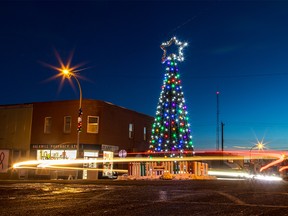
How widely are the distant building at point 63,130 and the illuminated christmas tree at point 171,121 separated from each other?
7321 mm

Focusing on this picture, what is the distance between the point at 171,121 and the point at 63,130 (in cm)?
1169

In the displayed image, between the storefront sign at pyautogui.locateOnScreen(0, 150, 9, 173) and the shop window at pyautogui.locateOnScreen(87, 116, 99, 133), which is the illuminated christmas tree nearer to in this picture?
the shop window at pyautogui.locateOnScreen(87, 116, 99, 133)

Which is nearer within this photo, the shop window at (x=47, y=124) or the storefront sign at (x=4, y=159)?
the shop window at (x=47, y=124)

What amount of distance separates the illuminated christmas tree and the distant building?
7.32 m

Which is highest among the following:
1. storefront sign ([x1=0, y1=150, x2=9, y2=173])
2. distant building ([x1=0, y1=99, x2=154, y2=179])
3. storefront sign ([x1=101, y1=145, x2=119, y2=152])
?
distant building ([x1=0, y1=99, x2=154, y2=179])

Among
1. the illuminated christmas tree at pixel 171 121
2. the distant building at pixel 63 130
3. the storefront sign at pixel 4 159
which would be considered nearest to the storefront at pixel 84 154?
the distant building at pixel 63 130

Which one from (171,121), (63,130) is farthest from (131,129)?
(171,121)

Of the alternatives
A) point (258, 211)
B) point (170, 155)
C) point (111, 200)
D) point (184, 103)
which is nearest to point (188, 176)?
point (170, 155)

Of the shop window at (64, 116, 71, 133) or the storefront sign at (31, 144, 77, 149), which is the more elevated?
the shop window at (64, 116, 71, 133)

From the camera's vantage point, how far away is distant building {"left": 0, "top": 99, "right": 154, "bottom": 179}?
39.7m

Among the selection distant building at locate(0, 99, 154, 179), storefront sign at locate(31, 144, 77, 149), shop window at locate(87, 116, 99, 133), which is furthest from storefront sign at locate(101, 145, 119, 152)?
storefront sign at locate(31, 144, 77, 149)

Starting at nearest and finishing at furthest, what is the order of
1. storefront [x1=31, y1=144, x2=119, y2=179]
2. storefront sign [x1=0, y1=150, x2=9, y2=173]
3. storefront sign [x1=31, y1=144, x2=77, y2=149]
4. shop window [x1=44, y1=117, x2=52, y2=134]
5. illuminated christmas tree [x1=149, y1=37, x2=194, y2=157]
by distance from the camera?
illuminated christmas tree [x1=149, y1=37, x2=194, y2=157] → storefront [x1=31, y1=144, x2=119, y2=179] → storefront sign [x1=31, y1=144, x2=77, y2=149] → shop window [x1=44, y1=117, x2=52, y2=134] → storefront sign [x1=0, y1=150, x2=9, y2=173]

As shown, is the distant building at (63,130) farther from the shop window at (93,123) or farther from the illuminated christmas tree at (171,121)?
the illuminated christmas tree at (171,121)

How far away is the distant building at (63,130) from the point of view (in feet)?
130
